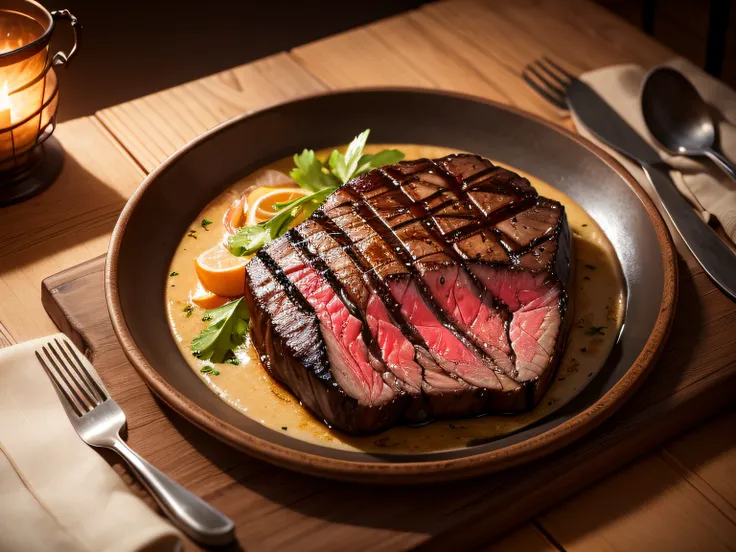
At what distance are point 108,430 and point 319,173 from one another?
125 cm

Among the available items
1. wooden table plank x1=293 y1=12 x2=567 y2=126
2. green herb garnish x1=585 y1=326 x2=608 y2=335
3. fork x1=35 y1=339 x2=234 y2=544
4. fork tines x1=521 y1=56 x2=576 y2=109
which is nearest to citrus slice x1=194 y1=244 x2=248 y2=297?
fork x1=35 y1=339 x2=234 y2=544

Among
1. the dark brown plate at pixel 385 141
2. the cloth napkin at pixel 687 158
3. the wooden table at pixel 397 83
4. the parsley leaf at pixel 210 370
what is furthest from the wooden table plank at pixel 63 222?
the cloth napkin at pixel 687 158

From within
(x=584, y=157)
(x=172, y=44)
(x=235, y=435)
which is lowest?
(x=172, y=44)

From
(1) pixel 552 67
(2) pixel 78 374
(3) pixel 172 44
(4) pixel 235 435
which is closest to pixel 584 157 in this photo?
(1) pixel 552 67

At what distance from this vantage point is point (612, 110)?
326 centimetres

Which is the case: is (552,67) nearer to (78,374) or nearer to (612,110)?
(612,110)

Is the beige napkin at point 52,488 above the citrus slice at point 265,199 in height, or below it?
below

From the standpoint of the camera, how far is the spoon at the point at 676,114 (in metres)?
3.02

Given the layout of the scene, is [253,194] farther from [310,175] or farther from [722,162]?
[722,162]

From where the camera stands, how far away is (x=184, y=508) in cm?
183

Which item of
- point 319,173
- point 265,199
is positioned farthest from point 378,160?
point 265,199

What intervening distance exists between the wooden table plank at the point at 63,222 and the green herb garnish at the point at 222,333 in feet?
1.77

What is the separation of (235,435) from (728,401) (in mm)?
1420

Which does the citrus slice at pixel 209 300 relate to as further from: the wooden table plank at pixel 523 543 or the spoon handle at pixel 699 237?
the spoon handle at pixel 699 237
